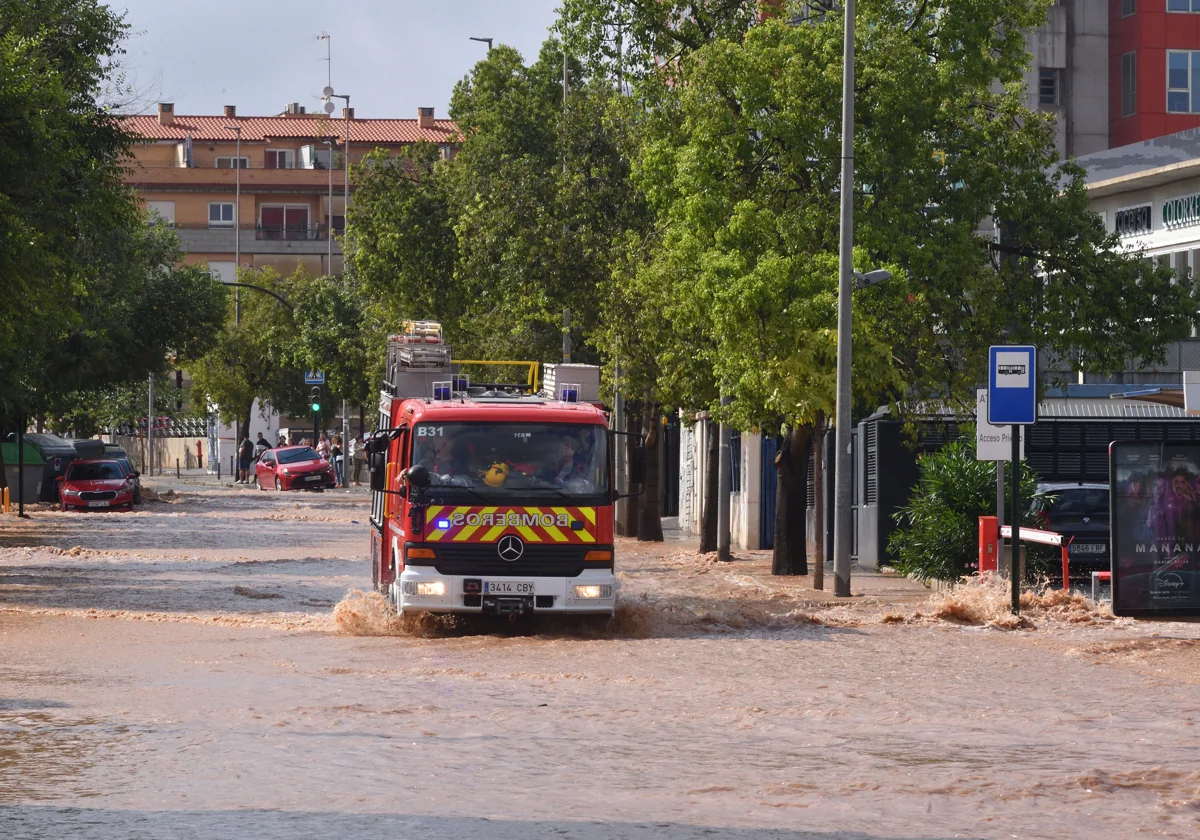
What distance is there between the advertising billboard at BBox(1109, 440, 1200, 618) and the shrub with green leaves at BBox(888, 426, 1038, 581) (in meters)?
5.98

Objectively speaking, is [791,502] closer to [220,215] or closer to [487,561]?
[487,561]

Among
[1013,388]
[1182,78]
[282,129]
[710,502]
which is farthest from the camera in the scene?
[282,129]

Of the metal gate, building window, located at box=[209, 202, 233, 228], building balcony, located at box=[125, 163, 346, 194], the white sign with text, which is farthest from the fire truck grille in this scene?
building window, located at box=[209, 202, 233, 228]

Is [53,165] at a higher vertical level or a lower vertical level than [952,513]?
higher

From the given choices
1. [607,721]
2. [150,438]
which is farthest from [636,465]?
[150,438]

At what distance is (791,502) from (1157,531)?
998 centimetres

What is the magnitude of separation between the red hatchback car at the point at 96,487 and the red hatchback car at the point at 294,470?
1227 cm

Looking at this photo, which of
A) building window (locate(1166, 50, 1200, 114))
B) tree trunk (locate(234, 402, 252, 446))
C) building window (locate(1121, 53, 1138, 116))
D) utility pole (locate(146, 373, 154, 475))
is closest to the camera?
building window (locate(1166, 50, 1200, 114))

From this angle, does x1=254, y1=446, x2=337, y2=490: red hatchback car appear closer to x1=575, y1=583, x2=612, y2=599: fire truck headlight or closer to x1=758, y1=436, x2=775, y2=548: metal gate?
x1=758, y1=436, x2=775, y2=548: metal gate

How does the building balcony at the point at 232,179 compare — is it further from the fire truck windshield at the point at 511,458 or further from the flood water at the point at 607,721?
the fire truck windshield at the point at 511,458

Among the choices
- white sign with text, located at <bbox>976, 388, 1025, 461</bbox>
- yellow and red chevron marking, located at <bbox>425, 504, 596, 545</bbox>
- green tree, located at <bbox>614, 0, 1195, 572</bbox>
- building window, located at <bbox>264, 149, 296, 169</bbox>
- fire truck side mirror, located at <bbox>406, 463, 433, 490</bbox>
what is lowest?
yellow and red chevron marking, located at <bbox>425, 504, 596, 545</bbox>

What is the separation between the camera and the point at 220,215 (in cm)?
11006

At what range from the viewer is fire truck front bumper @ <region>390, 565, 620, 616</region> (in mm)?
18078

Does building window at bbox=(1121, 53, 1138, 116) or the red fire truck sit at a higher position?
building window at bbox=(1121, 53, 1138, 116)
